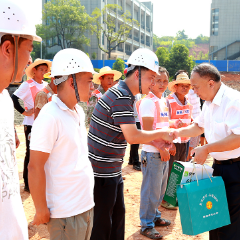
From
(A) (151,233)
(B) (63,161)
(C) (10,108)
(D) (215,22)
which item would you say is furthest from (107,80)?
(D) (215,22)

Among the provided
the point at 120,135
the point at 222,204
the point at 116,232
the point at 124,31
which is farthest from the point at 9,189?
the point at 124,31

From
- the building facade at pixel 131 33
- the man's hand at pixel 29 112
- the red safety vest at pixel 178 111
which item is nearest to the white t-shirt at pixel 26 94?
the man's hand at pixel 29 112

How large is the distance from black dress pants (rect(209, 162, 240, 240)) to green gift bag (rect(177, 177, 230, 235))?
14cm

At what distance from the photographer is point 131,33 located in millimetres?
69250

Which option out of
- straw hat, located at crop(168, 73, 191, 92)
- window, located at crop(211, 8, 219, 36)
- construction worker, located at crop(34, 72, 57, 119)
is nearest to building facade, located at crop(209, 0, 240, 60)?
window, located at crop(211, 8, 219, 36)

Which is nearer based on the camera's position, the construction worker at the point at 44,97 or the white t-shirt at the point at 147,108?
the white t-shirt at the point at 147,108

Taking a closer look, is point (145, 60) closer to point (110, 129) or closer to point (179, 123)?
point (110, 129)

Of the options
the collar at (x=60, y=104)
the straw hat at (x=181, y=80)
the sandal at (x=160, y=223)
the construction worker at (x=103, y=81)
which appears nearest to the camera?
the collar at (x=60, y=104)

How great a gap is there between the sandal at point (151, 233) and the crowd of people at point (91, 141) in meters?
0.01

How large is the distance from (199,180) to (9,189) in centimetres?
Result: 210

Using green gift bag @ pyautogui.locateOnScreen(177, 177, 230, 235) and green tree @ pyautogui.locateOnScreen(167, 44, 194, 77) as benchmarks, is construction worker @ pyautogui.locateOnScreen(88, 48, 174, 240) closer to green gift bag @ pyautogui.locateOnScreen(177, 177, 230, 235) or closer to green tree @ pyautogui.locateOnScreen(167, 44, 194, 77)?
green gift bag @ pyautogui.locateOnScreen(177, 177, 230, 235)

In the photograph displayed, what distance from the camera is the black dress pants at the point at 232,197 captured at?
3.04m

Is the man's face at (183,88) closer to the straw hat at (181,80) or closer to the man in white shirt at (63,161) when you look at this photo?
the straw hat at (181,80)

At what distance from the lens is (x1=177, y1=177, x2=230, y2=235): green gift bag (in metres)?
2.84
